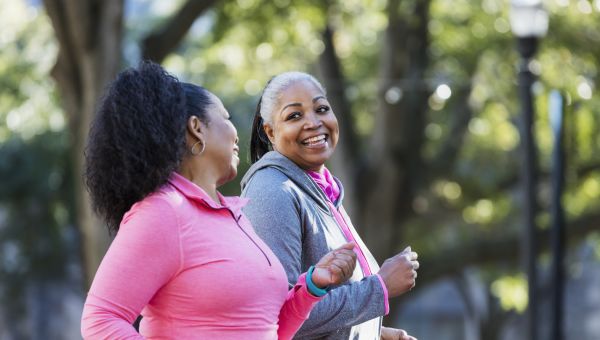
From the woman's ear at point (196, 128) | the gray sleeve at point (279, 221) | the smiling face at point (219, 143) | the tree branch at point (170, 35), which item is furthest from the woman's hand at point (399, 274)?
the tree branch at point (170, 35)

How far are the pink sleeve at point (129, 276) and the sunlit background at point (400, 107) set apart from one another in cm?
880

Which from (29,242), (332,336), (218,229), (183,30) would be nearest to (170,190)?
(218,229)

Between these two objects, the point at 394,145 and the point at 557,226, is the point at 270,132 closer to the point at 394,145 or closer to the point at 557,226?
the point at 557,226

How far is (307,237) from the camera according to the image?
12.7 ft

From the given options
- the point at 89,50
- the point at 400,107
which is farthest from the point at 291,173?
the point at 400,107

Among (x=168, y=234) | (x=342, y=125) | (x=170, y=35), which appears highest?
(x=342, y=125)

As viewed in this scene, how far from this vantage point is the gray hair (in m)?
4.12

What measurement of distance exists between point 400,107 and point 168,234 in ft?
42.2

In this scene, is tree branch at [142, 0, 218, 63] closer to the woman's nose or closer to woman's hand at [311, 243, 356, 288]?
the woman's nose

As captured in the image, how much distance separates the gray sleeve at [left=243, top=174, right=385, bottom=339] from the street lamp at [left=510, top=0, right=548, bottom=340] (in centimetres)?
835

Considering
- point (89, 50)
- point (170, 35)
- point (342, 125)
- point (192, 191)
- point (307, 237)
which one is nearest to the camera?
point (192, 191)

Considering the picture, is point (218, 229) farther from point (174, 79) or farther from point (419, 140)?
point (419, 140)

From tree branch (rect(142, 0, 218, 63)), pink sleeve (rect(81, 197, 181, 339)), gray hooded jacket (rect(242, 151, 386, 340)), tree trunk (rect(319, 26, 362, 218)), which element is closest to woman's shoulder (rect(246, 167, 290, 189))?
gray hooded jacket (rect(242, 151, 386, 340))

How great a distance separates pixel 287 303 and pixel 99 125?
679mm
